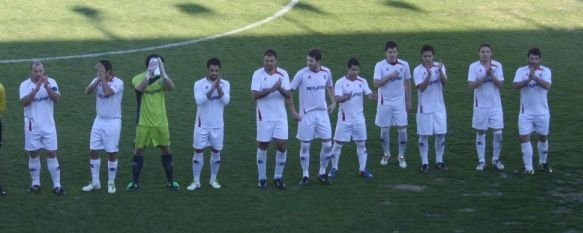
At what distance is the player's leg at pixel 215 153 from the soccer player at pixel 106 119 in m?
1.22

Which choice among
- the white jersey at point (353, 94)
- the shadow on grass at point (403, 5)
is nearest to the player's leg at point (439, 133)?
the white jersey at point (353, 94)

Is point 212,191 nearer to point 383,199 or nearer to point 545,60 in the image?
point 383,199

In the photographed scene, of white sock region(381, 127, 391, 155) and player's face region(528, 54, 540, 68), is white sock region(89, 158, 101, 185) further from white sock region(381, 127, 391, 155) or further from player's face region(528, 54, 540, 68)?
player's face region(528, 54, 540, 68)

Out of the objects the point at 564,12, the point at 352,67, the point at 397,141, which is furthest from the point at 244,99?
the point at 564,12

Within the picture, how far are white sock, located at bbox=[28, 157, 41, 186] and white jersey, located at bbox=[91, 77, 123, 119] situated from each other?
38.4 inches

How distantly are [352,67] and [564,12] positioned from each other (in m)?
12.1

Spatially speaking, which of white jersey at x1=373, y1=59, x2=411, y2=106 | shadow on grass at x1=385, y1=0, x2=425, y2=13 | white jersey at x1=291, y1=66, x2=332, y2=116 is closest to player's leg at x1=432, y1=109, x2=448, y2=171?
white jersey at x1=373, y1=59, x2=411, y2=106

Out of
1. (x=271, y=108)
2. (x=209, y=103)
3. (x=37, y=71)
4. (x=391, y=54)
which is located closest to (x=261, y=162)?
(x=271, y=108)

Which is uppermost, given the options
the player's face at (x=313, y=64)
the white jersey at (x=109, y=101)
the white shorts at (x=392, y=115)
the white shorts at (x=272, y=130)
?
the player's face at (x=313, y=64)

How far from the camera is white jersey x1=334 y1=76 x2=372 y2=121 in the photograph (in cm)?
1764

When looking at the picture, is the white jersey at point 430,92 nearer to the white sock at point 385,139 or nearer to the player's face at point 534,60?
the white sock at point 385,139

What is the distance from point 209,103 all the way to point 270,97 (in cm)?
78

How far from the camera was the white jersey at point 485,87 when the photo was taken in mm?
18141

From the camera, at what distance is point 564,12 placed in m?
28.5
